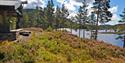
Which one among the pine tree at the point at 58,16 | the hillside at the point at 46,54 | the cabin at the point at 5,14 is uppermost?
the cabin at the point at 5,14

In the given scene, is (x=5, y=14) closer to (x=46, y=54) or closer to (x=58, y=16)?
(x=46, y=54)

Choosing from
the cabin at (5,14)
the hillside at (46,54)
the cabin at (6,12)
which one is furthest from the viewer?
the cabin at (6,12)

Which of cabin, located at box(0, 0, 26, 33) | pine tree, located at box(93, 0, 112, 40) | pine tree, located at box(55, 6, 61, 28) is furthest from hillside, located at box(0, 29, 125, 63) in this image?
pine tree, located at box(55, 6, 61, 28)

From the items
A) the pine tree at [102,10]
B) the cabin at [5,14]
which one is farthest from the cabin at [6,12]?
the pine tree at [102,10]

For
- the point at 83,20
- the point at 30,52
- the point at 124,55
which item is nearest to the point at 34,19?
Result: the point at 83,20

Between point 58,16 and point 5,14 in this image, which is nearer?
point 5,14

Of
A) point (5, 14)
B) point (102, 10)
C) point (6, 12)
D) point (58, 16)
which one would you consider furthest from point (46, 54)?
point (58, 16)

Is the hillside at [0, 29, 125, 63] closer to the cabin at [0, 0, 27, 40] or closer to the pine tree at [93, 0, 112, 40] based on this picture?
the cabin at [0, 0, 27, 40]

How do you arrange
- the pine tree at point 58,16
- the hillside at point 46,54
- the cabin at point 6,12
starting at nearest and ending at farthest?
the hillside at point 46,54
the cabin at point 6,12
the pine tree at point 58,16

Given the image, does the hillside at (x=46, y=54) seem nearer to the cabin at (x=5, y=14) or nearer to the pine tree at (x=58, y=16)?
the cabin at (x=5, y=14)

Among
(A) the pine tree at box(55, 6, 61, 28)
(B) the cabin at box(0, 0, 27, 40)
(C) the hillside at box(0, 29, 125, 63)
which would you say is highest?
(B) the cabin at box(0, 0, 27, 40)

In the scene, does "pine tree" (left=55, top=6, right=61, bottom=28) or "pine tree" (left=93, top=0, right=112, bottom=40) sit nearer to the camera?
"pine tree" (left=93, top=0, right=112, bottom=40)

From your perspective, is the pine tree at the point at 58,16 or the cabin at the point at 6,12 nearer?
the cabin at the point at 6,12

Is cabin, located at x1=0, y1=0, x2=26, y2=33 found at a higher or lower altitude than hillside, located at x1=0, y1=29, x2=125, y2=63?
higher
